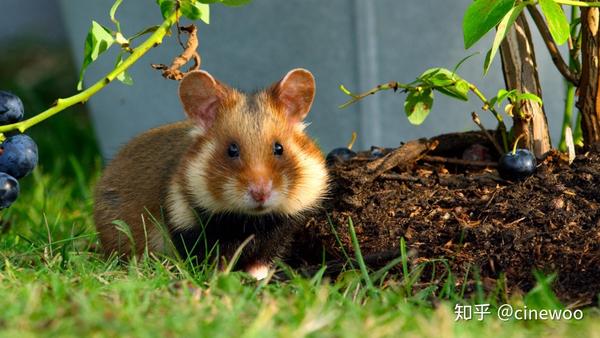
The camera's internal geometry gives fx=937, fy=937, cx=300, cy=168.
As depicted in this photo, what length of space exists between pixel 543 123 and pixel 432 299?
1.12 m

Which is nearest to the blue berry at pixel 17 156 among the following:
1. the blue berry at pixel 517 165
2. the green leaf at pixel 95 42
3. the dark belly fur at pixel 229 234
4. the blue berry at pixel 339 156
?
the green leaf at pixel 95 42

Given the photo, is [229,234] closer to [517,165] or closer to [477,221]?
[477,221]

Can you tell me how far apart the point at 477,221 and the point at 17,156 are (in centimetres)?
168

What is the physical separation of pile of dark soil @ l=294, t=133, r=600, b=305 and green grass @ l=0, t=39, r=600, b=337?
0.35 ft

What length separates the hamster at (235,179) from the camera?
3.33 metres

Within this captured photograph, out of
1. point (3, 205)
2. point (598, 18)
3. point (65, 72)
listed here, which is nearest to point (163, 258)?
point (3, 205)

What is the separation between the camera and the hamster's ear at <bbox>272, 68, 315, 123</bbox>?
3.57 meters

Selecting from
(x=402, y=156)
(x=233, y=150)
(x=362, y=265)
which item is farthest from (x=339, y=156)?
(x=362, y=265)

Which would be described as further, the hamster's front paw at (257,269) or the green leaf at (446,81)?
the hamster's front paw at (257,269)

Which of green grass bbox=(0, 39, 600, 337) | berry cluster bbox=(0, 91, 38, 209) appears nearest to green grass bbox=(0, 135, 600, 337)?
green grass bbox=(0, 39, 600, 337)

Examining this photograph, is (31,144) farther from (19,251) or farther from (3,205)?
(19,251)

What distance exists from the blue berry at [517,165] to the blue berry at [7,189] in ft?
5.93

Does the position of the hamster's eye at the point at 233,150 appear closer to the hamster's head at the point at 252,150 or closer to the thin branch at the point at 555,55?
the hamster's head at the point at 252,150

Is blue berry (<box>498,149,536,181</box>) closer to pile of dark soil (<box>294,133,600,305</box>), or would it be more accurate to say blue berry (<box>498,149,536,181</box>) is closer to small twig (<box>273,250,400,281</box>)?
pile of dark soil (<box>294,133,600,305</box>)
